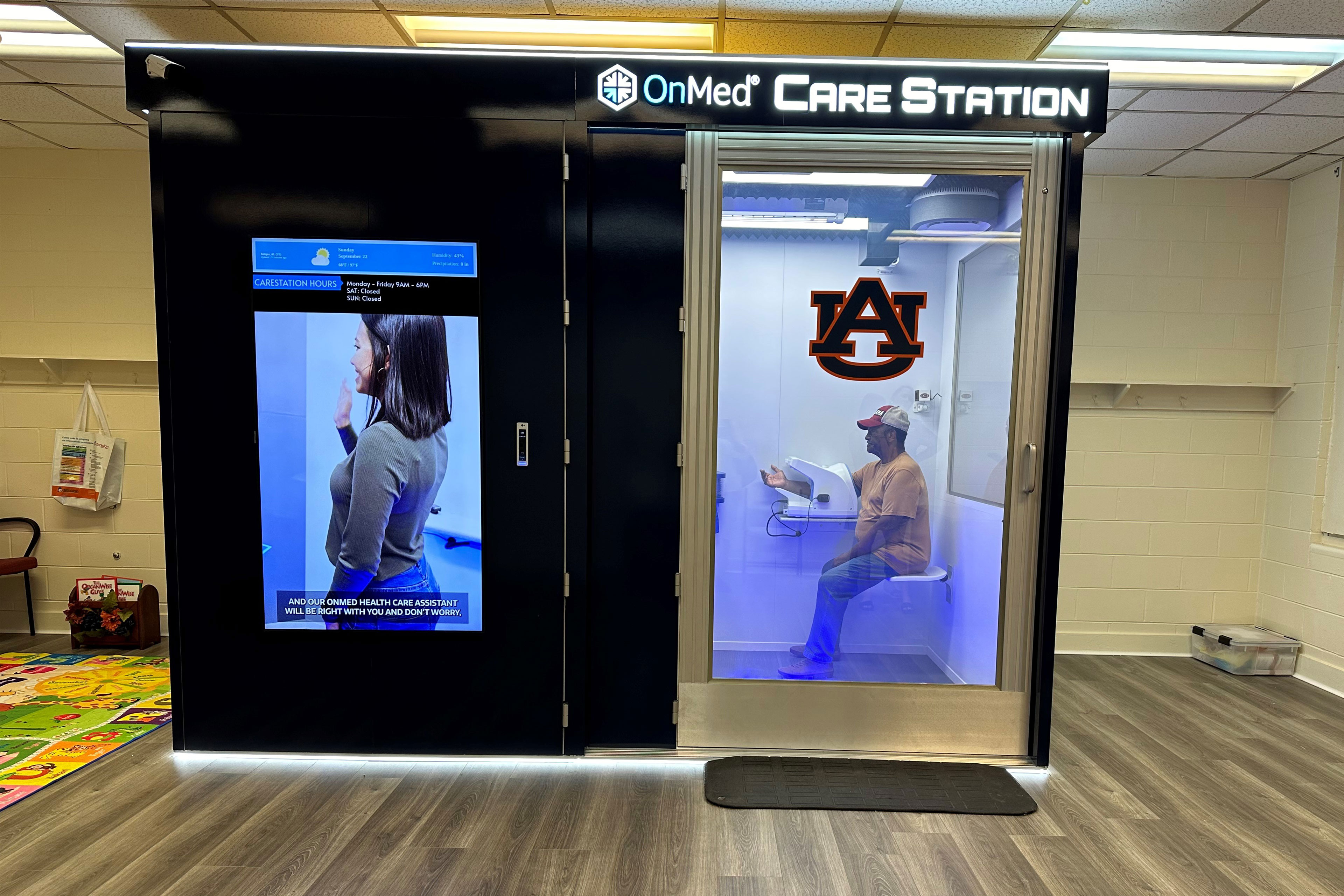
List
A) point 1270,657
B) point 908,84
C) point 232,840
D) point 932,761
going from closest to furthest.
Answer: point 232,840
point 908,84
point 932,761
point 1270,657

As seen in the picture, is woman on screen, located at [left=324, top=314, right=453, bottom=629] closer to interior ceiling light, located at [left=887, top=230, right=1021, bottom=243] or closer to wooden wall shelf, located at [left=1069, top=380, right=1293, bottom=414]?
interior ceiling light, located at [left=887, top=230, right=1021, bottom=243]

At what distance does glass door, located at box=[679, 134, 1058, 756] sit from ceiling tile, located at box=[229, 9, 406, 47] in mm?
1651

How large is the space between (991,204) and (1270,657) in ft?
11.7

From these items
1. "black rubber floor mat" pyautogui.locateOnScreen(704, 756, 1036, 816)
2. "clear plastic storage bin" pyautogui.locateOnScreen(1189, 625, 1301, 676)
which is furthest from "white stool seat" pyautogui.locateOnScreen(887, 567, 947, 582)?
"clear plastic storage bin" pyautogui.locateOnScreen(1189, 625, 1301, 676)

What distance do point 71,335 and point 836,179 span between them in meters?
5.03

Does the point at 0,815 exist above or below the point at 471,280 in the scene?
below

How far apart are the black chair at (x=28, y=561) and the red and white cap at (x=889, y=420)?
205 inches

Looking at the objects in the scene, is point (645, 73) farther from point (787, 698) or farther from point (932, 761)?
point (932, 761)

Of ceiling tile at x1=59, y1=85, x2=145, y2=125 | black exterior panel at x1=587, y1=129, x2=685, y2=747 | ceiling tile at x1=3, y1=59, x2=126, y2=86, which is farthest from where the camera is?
ceiling tile at x1=59, y1=85, x2=145, y2=125

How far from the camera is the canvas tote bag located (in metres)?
4.81

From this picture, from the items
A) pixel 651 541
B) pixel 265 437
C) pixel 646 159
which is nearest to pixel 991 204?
pixel 646 159

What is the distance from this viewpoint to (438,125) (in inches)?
118

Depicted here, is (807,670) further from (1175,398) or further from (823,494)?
(1175,398)

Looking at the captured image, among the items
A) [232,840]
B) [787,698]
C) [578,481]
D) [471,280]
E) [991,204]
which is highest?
[991,204]
